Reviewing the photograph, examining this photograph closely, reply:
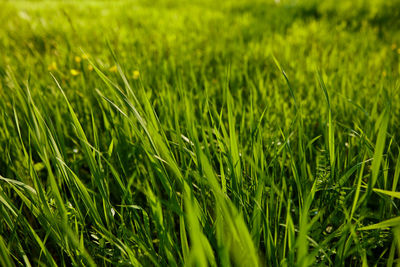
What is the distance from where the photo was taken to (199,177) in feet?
2.19

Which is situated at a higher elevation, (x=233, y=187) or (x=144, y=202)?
(x=233, y=187)

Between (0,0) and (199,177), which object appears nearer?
(199,177)

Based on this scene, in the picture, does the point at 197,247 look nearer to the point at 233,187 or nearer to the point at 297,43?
the point at 233,187

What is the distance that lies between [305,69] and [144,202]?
1382 mm

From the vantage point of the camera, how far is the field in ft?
2.05

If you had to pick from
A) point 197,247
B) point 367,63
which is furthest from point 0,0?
point 197,247

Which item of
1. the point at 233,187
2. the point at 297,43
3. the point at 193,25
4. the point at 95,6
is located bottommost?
the point at 233,187

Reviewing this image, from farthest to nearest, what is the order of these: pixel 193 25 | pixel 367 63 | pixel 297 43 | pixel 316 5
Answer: pixel 316 5, pixel 193 25, pixel 297 43, pixel 367 63

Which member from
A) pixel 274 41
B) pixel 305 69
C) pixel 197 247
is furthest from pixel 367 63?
pixel 197 247

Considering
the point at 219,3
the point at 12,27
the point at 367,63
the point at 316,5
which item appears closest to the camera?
the point at 367,63

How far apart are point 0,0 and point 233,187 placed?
5452mm

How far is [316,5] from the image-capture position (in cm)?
389

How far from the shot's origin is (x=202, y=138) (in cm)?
115

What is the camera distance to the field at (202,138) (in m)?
0.62
